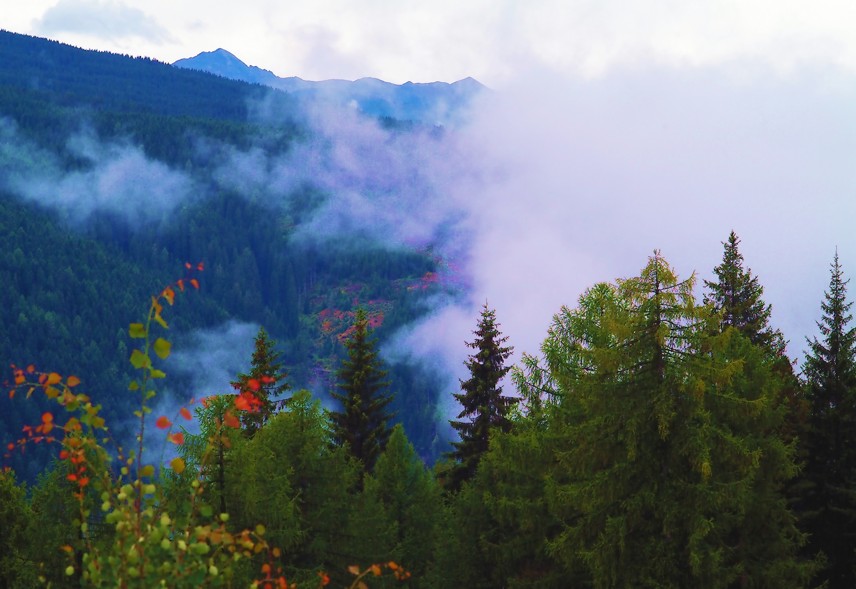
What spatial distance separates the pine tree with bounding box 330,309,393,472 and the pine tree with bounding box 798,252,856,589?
1697cm

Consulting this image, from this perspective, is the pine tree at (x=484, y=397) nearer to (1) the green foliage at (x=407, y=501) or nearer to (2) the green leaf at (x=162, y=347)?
(1) the green foliage at (x=407, y=501)

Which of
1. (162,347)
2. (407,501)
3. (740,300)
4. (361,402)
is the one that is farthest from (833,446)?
(162,347)

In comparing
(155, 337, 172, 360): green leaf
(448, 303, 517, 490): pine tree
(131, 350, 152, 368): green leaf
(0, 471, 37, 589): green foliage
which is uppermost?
(448, 303, 517, 490): pine tree

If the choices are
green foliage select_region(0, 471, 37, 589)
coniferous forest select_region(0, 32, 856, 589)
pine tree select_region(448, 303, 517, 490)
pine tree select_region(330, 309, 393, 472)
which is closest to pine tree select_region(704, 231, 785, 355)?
coniferous forest select_region(0, 32, 856, 589)

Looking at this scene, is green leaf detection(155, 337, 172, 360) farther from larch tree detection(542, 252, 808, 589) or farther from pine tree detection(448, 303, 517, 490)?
pine tree detection(448, 303, 517, 490)

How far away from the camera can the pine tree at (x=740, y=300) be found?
27.8 meters

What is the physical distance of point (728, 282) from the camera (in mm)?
29031

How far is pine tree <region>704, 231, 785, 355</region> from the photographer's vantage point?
27.8 m

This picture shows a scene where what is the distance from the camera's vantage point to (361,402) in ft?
109

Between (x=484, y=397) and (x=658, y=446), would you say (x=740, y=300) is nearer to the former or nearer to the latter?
(x=484, y=397)

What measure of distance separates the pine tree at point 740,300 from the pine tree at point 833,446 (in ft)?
12.8

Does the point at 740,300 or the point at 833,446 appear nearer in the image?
the point at 833,446

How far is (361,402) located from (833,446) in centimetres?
1832

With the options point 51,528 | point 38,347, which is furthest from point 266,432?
point 38,347
